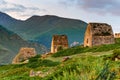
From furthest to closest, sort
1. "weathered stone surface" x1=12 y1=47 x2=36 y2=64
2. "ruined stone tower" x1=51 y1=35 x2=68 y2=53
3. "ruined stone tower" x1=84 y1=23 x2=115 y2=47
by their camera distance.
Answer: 1. "weathered stone surface" x1=12 y1=47 x2=36 y2=64
2. "ruined stone tower" x1=51 y1=35 x2=68 y2=53
3. "ruined stone tower" x1=84 y1=23 x2=115 y2=47

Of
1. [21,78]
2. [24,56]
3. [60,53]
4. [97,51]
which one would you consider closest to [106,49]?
[97,51]

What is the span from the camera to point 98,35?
66.1 metres

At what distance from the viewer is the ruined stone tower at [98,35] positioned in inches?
2575

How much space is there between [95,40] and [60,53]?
6.76 m

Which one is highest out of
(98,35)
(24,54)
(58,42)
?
(98,35)

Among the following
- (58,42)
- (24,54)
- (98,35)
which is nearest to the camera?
(98,35)

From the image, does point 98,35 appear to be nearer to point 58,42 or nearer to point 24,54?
point 58,42

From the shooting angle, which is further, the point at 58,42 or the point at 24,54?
the point at 24,54

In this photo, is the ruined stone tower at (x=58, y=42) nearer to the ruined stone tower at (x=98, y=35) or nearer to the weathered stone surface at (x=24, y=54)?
the weathered stone surface at (x=24, y=54)

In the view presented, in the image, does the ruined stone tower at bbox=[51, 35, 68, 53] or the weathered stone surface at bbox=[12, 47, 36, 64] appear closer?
the ruined stone tower at bbox=[51, 35, 68, 53]

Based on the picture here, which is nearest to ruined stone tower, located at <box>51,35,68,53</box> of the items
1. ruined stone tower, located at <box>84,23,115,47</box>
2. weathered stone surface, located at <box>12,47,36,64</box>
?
weathered stone surface, located at <box>12,47,36,64</box>

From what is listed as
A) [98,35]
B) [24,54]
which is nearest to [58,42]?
[24,54]

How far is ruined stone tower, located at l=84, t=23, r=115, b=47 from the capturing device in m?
65.4

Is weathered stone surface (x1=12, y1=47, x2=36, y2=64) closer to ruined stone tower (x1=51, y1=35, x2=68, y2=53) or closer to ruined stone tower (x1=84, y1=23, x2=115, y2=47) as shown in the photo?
ruined stone tower (x1=51, y1=35, x2=68, y2=53)
